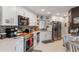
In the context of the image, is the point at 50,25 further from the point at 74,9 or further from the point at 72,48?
the point at 72,48

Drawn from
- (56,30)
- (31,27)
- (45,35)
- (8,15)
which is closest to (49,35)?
(45,35)

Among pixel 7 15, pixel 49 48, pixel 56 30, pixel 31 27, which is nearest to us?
pixel 7 15

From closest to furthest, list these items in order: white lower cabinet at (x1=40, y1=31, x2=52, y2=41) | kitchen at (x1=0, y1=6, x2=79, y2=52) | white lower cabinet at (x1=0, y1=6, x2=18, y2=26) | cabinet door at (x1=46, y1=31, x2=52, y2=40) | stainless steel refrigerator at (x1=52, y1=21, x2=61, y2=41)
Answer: white lower cabinet at (x1=0, y1=6, x2=18, y2=26)
kitchen at (x1=0, y1=6, x2=79, y2=52)
white lower cabinet at (x1=40, y1=31, x2=52, y2=41)
cabinet door at (x1=46, y1=31, x2=52, y2=40)
stainless steel refrigerator at (x1=52, y1=21, x2=61, y2=41)

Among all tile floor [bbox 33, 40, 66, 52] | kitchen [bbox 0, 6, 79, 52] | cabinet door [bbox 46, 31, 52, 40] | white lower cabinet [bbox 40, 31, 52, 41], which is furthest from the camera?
cabinet door [bbox 46, 31, 52, 40]

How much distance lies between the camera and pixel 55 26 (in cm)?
969

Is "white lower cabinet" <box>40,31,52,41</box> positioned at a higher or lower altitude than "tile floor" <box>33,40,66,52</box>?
higher

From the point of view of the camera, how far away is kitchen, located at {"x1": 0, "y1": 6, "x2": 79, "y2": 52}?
3379mm

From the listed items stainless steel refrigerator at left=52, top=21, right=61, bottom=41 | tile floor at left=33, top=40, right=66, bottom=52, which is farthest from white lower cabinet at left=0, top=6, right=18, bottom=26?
stainless steel refrigerator at left=52, top=21, right=61, bottom=41

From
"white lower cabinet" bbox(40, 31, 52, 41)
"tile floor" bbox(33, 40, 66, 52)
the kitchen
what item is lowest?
"tile floor" bbox(33, 40, 66, 52)

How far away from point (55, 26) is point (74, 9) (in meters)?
3.87

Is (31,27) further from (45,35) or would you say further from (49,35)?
(49,35)

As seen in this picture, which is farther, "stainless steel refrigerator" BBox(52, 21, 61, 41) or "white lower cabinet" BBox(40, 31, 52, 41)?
"stainless steel refrigerator" BBox(52, 21, 61, 41)

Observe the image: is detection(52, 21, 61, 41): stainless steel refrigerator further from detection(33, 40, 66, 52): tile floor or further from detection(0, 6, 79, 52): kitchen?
detection(33, 40, 66, 52): tile floor

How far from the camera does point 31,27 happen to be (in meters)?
Answer: 7.59
